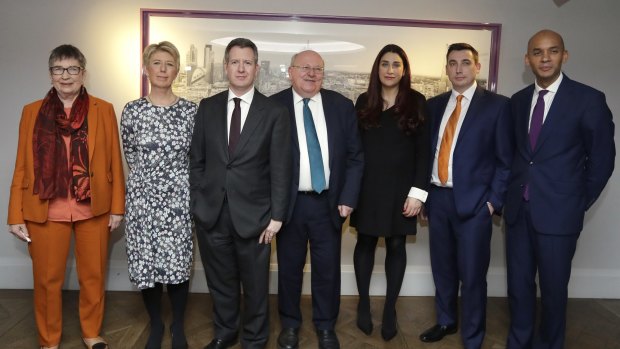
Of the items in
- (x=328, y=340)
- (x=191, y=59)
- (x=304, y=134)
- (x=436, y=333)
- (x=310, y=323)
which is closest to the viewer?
(x=304, y=134)

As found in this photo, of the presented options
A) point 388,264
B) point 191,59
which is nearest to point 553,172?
point 388,264

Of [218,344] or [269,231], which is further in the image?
[218,344]

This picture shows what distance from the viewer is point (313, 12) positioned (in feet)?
12.0

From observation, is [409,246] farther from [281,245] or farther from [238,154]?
[238,154]

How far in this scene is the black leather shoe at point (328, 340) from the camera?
288cm

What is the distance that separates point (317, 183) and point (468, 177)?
0.89m

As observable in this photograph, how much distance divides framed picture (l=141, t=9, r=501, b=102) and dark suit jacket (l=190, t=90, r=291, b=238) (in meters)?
1.09

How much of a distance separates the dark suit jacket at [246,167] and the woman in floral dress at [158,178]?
0.09 metres

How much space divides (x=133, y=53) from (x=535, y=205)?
116 inches

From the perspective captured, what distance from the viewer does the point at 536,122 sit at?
8.86 feet

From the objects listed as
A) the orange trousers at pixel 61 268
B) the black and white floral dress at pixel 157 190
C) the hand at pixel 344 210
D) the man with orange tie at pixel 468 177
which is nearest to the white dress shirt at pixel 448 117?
the man with orange tie at pixel 468 177

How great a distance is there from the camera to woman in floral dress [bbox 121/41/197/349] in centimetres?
262

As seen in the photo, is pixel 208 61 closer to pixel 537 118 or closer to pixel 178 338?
pixel 178 338

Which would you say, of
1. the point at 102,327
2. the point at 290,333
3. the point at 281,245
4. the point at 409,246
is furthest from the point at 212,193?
the point at 409,246
